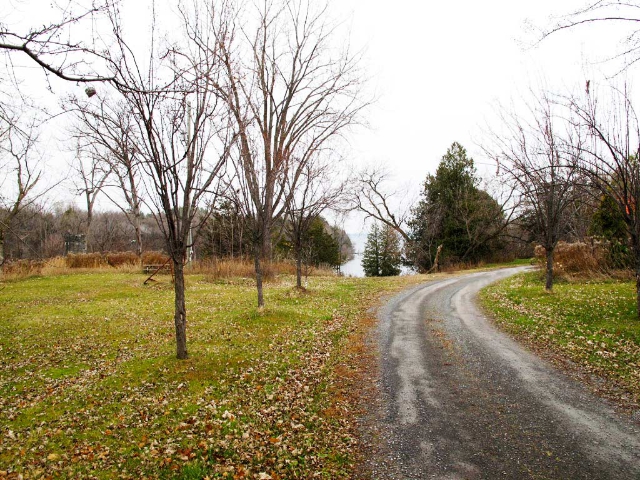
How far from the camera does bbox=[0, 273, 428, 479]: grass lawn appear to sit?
4848mm

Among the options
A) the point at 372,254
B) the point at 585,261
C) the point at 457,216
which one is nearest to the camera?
the point at 585,261

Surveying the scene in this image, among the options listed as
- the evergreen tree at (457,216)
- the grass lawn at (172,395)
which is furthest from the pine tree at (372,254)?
the grass lawn at (172,395)

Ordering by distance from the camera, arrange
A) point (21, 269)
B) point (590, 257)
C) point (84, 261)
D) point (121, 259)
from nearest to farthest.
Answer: point (590, 257)
point (21, 269)
point (84, 261)
point (121, 259)

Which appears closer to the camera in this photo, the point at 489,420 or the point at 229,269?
the point at 489,420

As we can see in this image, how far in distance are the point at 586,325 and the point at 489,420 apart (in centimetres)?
649

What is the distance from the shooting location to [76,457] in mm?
4781

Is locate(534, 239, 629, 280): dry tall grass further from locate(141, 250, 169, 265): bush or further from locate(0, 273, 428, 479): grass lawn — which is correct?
locate(141, 250, 169, 265): bush

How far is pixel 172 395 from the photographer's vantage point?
6.60 m

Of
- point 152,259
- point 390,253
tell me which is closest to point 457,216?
point 390,253

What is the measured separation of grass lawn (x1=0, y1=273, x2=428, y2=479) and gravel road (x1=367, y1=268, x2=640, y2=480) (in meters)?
0.86

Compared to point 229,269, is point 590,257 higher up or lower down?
higher up

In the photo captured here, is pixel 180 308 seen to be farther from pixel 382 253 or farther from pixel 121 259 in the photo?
pixel 382 253

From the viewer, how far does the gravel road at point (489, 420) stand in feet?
15.7

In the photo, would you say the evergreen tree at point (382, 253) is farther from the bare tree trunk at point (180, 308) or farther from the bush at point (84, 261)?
the bare tree trunk at point (180, 308)
